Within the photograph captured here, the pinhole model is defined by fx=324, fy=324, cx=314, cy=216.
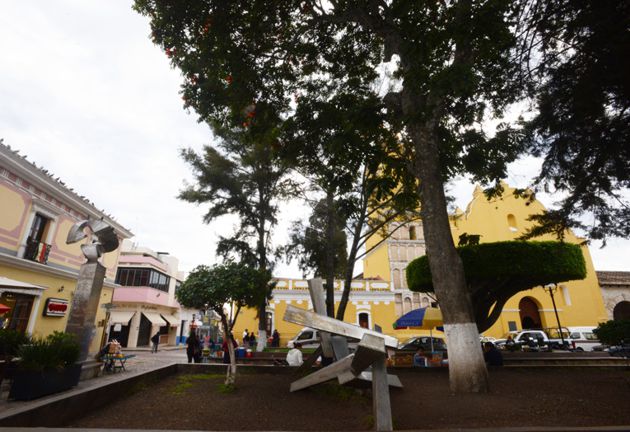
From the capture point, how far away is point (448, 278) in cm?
627

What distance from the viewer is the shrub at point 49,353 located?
5559 mm

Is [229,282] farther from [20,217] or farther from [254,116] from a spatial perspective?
[20,217]

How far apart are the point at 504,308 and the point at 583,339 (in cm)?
535

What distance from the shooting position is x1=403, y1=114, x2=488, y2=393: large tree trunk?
19.1 ft

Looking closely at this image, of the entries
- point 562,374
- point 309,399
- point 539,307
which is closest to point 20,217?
point 309,399

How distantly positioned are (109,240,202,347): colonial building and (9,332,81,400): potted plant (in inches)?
818

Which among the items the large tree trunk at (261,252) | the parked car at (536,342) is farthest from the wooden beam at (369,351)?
the parked car at (536,342)

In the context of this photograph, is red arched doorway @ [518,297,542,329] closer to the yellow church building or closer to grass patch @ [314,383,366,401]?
the yellow church building

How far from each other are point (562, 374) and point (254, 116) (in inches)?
416

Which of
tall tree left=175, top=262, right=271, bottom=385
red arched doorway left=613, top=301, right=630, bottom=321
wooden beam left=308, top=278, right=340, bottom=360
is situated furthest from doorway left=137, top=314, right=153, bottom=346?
red arched doorway left=613, top=301, right=630, bottom=321

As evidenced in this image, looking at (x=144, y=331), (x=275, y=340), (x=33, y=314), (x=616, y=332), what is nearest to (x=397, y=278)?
(x=275, y=340)

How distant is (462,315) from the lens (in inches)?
236

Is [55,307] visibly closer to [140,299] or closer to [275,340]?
[140,299]

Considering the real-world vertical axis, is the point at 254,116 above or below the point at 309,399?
above
